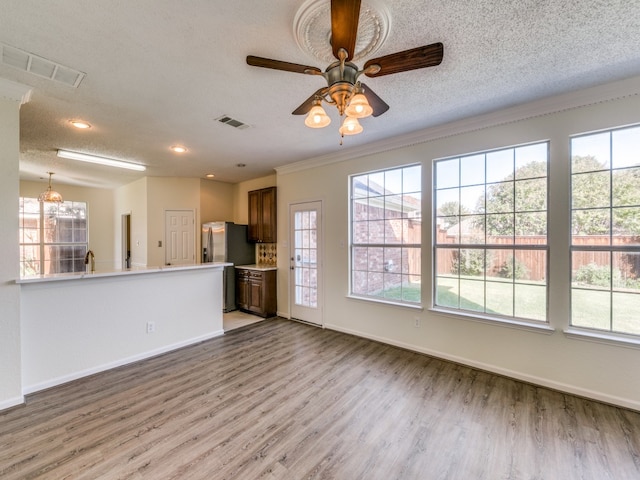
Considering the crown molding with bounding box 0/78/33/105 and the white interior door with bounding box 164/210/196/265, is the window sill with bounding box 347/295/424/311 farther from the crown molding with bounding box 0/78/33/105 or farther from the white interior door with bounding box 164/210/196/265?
the crown molding with bounding box 0/78/33/105

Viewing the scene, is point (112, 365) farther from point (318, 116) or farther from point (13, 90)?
point (318, 116)

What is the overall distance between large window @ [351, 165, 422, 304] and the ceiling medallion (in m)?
2.09

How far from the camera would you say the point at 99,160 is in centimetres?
424

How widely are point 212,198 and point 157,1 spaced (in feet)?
15.5

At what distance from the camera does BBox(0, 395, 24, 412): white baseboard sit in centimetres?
223

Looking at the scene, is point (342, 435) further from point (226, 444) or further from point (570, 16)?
point (570, 16)

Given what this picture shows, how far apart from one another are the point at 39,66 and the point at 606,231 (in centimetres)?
480

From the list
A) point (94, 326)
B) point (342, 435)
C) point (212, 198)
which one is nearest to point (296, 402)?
point (342, 435)

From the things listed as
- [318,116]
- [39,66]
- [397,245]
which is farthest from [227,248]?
[318,116]

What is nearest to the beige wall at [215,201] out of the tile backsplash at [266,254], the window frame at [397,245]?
the tile backsplash at [266,254]

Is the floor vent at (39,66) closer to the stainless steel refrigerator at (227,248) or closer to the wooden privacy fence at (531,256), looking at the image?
the stainless steel refrigerator at (227,248)

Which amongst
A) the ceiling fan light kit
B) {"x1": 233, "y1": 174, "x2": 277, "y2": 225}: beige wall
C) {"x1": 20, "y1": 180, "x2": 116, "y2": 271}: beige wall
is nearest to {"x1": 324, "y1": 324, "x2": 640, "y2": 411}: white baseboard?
the ceiling fan light kit

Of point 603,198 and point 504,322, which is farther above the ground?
point 603,198

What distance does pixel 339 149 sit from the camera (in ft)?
13.1
